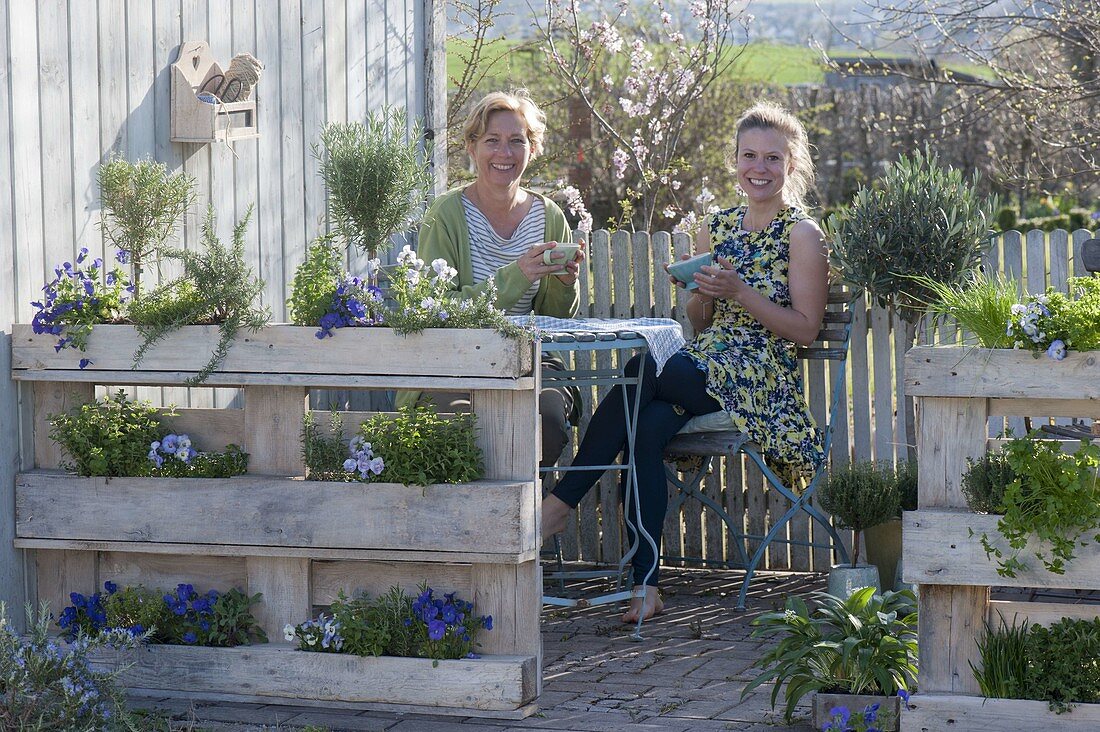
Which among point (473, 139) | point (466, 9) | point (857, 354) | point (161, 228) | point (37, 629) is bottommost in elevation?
point (37, 629)

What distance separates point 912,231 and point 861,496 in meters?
0.89

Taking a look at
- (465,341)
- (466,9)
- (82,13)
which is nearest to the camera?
(465,341)

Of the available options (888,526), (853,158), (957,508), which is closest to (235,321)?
(957,508)

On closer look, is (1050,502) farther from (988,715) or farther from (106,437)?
(106,437)

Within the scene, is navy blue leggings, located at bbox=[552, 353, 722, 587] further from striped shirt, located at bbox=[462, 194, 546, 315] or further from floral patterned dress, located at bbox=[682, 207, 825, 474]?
striped shirt, located at bbox=[462, 194, 546, 315]

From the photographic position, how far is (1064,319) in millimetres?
3012

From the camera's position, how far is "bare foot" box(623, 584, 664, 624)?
172 inches

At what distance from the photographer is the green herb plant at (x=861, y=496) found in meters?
4.45

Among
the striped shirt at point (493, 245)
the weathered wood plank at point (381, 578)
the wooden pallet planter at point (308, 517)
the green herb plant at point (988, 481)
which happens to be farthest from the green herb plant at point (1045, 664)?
the striped shirt at point (493, 245)

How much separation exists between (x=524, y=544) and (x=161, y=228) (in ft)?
4.49

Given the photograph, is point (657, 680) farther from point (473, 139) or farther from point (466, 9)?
point (466, 9)

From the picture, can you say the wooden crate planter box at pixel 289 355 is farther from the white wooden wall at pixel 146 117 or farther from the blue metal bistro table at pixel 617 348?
the blue metal bistro table at pixel 617 348

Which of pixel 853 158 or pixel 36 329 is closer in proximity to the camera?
pixel 36 329

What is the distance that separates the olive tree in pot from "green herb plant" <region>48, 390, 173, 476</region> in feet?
7.62
